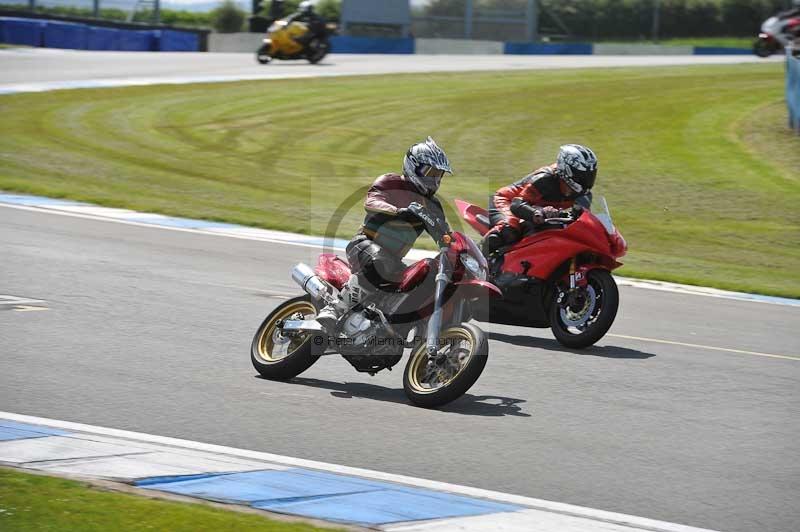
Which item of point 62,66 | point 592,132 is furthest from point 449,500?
point 62,66

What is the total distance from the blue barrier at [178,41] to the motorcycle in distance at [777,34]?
22.7m

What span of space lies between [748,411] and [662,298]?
479 centimetres

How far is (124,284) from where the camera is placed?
11641 millimetres

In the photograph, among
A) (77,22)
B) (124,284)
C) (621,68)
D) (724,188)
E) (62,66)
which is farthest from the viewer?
(77,22)

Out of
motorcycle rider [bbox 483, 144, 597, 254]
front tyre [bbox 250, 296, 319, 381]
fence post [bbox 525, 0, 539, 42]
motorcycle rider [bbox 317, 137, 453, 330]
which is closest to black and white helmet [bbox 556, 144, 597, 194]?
motorcycle rider [bbox 483, 144, 597, 254]

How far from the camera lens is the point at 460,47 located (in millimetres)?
55031

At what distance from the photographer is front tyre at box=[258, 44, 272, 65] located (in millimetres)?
40438

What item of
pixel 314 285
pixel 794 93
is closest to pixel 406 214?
pixel 314 285

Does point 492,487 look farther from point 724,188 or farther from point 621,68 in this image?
point 621,68

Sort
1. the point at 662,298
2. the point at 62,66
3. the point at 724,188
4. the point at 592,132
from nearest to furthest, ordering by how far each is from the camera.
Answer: the point at 662,298 → the point at 724,188 → the point at 592,132 → the point at 62,66

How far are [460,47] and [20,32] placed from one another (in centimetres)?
2140

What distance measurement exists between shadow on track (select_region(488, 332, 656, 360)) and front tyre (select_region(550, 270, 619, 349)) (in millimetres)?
83

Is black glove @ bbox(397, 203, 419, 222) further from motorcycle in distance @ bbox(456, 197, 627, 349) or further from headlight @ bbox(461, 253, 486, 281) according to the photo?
motorcycle in distance @ bbox(456, 197, 627, 349)

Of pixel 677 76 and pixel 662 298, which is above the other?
pixel 677 76
